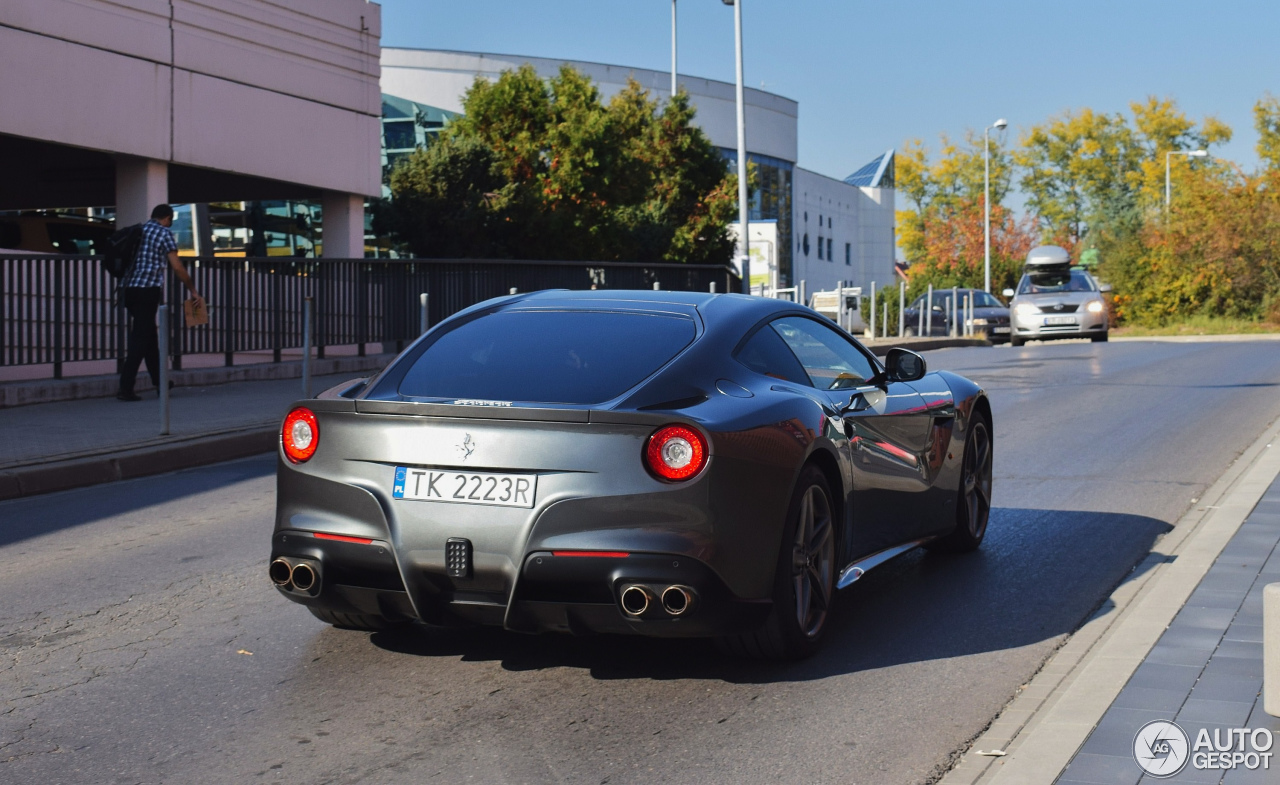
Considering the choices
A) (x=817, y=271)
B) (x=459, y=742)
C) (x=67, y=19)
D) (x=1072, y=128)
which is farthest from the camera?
(x=1072, y=128)

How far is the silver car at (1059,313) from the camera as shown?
32.4 metres

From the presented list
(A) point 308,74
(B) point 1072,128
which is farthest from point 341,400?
(B) point 1072,128

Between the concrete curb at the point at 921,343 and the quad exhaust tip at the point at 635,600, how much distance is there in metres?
23.0

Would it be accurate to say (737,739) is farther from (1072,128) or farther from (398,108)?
(1072,128)

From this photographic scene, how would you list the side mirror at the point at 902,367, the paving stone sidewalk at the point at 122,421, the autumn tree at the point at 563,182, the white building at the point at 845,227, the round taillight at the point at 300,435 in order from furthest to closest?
the white building at the point at 845,227 → the autumn tree at the point at 563,182 → the paving stone sidewalk at the point at 122,421 → the side mirror at the point at 902,367 → the round taillight at the point at 300,435

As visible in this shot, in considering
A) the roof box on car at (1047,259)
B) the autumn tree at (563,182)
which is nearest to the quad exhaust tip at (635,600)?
the autumn tree at (563,182)

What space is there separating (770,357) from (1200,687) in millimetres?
1981

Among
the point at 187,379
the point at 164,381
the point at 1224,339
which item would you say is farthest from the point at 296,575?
the point at 1224,339

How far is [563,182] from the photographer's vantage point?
104 feet

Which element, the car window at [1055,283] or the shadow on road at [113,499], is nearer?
the shadow on road at [113,499]

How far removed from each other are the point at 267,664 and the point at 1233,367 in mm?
19951

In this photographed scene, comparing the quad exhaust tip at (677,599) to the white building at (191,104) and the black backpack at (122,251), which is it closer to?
the black backpack at (122,251)

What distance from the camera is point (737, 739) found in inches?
172

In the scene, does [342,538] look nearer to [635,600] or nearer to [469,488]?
[469,488]
